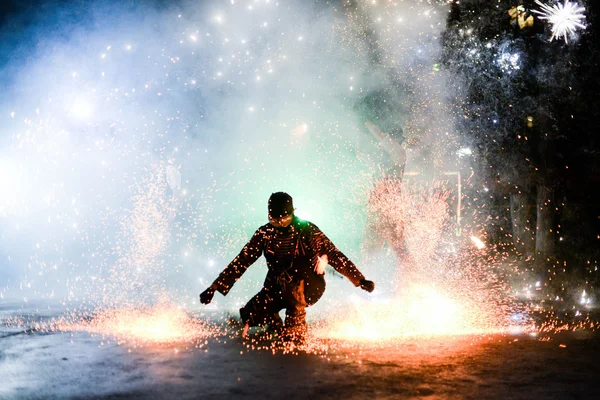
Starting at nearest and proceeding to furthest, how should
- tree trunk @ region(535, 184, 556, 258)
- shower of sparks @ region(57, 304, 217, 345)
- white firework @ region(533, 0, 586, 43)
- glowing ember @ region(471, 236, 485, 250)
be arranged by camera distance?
shower of sparks @ region(57, 304, 217, 345)
white firework @ region(533, 0, 586, 43)
tree trunk @ region(535, 184, 556, 258)
glowing ember @ region(471, 236, 485, 250)

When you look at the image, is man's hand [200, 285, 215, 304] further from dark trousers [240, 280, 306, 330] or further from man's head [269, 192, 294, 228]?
man's head [269, 192, 294, 228]

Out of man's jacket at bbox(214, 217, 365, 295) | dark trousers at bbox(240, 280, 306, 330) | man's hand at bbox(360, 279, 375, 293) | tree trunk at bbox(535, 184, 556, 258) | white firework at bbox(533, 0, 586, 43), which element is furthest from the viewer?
tree trunk at bbox(535, 184, 556, 258)

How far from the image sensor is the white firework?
8.30 m

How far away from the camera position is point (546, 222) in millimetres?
9367

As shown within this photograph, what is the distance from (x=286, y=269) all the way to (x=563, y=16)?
7.05 metres

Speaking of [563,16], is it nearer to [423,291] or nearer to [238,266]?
[423,291]

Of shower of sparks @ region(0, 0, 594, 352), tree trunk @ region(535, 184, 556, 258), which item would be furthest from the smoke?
tree trunk @ region(535, 184, 556, 258)

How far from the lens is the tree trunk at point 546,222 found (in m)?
9.30

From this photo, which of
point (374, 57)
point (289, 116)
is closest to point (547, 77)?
point (374, 57)

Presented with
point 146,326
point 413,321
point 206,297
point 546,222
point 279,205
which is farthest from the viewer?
point 546,222

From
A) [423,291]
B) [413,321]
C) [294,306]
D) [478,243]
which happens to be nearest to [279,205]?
[294,306]

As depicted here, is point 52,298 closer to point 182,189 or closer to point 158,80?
point 182,189

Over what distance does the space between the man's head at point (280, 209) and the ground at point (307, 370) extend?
1.28 m

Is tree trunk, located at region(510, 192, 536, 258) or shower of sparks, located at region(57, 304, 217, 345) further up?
tree trunk, located at region(510, 192, 536, 258)
